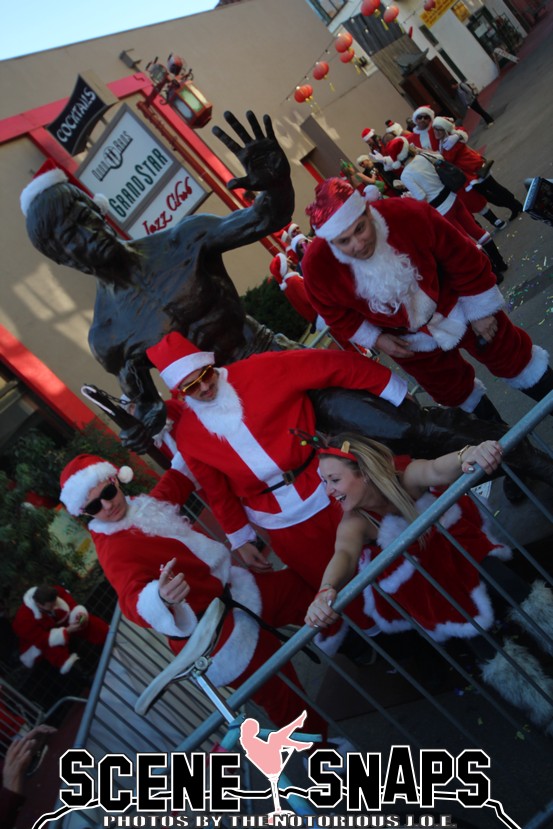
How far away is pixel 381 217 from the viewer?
3211mm

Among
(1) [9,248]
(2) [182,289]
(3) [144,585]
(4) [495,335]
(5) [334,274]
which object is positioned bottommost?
(4) [495,335]

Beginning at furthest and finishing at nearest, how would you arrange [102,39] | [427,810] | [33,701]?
1. [102,39]
2. [33,701]
3. [427,810]

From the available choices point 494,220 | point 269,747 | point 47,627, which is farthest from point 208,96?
point 269,747

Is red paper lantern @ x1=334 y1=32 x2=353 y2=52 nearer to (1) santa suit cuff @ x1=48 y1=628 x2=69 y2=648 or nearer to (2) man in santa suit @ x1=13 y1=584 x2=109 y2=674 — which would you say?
(2) man in santa suit @ x1=13 y1=584 x2=109 y2=674

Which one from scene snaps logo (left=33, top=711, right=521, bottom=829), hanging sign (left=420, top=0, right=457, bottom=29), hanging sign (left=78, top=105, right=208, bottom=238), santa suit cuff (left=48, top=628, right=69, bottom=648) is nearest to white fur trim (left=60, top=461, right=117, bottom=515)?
scene snaps logo (left=33, top=711, right=521, bottom=829)

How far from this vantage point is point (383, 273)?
10.4ft

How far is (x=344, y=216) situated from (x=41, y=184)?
1.75m

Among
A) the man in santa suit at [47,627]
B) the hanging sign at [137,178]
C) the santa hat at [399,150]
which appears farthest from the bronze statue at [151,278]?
the santa hat at [399,150]

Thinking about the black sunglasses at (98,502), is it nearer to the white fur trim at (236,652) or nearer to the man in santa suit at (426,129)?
the white fur trim at (236,652)

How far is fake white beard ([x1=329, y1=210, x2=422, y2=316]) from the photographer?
124 inches

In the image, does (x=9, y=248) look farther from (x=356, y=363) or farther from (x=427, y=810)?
(x=427, y=810)

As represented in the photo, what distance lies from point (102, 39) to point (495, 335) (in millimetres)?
13091

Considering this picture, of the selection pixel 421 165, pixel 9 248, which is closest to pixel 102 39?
pixel 9 248

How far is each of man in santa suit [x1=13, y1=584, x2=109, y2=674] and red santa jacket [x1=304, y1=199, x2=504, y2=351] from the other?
4.07m
